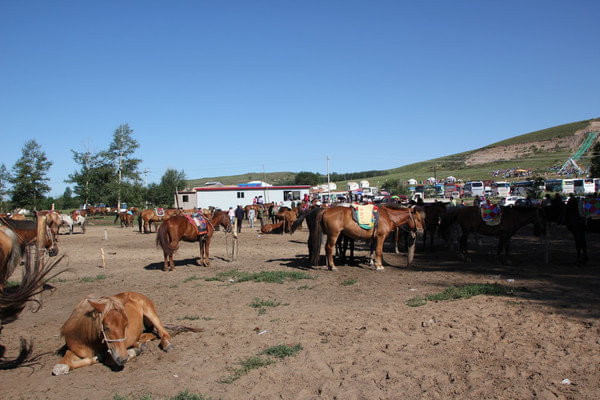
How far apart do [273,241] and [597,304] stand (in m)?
16.4

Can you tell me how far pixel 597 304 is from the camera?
293 inches

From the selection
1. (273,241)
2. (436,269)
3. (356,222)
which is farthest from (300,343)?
(273,241)

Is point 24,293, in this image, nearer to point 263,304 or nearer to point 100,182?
point 263,304

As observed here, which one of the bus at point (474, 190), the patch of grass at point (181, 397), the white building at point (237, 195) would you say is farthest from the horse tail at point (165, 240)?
the bus at point (474, 190)

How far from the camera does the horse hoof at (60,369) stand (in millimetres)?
5422

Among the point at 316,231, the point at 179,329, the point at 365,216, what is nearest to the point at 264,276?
the point at 316,231

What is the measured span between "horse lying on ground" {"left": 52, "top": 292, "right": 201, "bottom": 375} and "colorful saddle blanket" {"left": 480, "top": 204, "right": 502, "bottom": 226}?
10568 mm

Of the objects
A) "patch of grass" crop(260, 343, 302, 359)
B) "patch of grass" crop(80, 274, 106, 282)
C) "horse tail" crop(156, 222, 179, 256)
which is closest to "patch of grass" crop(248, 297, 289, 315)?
"patch of grass" crop(260, 343, 302, 359)

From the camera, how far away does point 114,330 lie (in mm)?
5129

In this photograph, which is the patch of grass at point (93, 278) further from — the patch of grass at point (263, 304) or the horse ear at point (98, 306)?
the horse ear at point (98, 306)

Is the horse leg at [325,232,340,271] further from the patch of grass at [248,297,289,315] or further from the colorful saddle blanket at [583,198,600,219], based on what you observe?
the colorful saddle blanket at [583,198,600,219]

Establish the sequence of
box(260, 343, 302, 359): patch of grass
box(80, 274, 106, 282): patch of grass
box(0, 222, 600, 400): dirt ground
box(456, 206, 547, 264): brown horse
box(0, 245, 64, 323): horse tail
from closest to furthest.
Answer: box(0, 222, 600, 400): dirt ground → box(0, 245, 64, 323): horse tail → box(260, 343, 302, 359): patch of grass → box(80, 274, 106, 282): patch of grass → box(456, 206, 547, 264): brown horse

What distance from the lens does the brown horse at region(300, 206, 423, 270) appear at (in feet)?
40.9

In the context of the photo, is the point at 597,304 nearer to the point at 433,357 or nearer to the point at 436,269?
the point at 433,357
